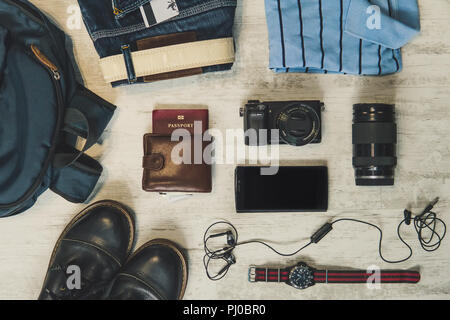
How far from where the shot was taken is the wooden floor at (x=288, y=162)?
98 centimetres

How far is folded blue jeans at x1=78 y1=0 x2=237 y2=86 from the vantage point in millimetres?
878

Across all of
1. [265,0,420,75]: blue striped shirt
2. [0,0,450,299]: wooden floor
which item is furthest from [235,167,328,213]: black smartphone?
[265,0,420,75]: blue striped shirt

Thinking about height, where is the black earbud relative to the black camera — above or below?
below

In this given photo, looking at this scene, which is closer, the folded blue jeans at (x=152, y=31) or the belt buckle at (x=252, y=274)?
the folded blue jeans at (x=152, y=31)

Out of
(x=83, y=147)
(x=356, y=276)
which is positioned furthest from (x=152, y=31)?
(x=356, y=276)

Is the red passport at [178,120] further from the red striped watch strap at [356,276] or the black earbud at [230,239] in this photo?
the red striped watch strap at [356,276]

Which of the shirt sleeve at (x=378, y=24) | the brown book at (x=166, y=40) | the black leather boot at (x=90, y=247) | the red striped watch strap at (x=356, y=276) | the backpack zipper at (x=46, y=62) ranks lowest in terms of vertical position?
the red striped watch strap at (x=356, y=276)

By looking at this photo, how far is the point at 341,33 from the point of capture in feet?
3.01

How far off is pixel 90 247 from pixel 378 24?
1.03 metres

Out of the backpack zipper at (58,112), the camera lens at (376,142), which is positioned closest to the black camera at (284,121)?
the camera lens at (376,142)

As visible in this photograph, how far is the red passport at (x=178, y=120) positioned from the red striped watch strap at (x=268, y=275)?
1.45 feet

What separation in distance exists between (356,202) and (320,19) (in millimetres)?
534

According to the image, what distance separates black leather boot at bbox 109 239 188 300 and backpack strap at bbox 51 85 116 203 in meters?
0.26

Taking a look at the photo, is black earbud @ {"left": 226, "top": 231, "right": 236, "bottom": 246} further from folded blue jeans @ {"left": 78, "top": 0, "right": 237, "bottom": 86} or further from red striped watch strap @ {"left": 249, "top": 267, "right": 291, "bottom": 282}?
folded blue jeans @ {"left": 78, "top": 0, "right": 237, "bottom": 86}
